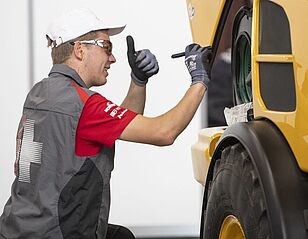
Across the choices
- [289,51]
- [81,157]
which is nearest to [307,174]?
[289,51]

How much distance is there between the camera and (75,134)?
107 inches

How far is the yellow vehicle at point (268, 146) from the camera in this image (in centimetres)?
185

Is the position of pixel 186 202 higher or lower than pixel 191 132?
lower

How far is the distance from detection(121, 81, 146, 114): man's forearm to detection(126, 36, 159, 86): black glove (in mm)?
88

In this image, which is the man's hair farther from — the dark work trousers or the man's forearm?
the dark work trousers

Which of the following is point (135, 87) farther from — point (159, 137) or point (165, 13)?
point (165, 13)

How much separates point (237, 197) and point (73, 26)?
109 centimetres

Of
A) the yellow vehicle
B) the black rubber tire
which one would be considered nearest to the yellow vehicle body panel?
the yellow vehicle

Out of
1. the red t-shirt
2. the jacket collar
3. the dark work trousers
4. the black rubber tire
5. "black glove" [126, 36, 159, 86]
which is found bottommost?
the dark work trousers

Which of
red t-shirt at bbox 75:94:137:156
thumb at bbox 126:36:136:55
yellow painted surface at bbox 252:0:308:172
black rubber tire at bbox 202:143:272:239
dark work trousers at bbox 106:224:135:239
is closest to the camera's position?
yellow painted surface at bbox 252:0:308:172

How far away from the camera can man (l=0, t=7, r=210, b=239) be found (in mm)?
2682

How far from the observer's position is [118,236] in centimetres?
320

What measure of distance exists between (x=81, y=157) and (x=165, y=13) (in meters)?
2.58

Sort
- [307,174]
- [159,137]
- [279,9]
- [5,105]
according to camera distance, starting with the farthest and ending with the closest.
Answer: [5,105], [159,137], [279,9], [307,174]
